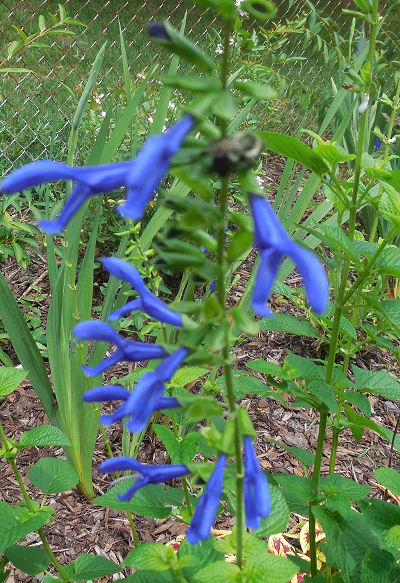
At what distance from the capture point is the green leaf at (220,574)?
72 centimetres

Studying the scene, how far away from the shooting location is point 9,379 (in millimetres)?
1090

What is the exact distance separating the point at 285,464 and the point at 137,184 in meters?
1.67

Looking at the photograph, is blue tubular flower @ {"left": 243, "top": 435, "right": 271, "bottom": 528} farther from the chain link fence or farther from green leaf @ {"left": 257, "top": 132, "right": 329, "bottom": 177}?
the chain link fence

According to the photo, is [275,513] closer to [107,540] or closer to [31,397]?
[107,540]

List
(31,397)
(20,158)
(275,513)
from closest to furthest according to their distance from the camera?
(275,513), (31,397), (20,158)

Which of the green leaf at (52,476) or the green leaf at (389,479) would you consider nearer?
the green leaf at (389,479)

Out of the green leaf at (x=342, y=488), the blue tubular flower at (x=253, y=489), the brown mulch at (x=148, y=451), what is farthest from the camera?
the brown mulch at (x=148, y=451)

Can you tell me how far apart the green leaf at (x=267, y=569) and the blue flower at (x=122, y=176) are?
0.51m

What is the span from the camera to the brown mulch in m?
1.62

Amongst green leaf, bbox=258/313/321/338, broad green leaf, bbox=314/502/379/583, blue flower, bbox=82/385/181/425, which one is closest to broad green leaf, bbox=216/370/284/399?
green leaf, bbox=258/313/321/338

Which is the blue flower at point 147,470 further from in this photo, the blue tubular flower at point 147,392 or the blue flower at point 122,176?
the blue flower at point 122,176

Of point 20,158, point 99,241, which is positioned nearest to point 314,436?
point 99,241

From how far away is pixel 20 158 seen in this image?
3195 mm

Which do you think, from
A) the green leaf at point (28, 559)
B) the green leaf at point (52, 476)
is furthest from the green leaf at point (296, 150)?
the green leaf at point (28, 559)
